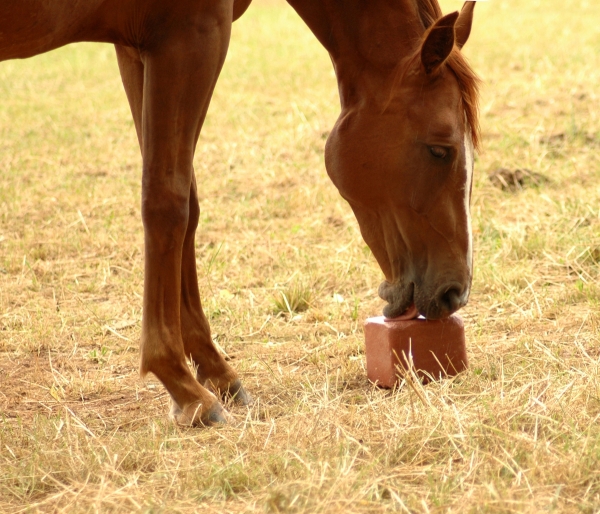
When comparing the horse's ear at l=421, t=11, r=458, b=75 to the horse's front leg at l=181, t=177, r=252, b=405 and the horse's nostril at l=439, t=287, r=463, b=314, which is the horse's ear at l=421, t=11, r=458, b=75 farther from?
the horse's front leg at l=181, t=177, r=252, b=405

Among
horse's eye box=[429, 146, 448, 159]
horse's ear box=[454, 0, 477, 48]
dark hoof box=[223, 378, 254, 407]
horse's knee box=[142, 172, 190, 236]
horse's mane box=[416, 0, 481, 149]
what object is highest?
horse's ear box=[454, 0, 477, 48]

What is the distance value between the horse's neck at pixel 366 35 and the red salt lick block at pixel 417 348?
0.78 metres

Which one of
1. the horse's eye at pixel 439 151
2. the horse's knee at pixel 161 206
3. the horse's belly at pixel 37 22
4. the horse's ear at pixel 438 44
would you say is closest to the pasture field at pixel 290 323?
the horse's knee at pixel 161 206

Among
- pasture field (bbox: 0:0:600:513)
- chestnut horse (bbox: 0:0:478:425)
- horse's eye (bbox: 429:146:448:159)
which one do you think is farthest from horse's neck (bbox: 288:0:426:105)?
pasture field (bbox: 0:0:600:513)

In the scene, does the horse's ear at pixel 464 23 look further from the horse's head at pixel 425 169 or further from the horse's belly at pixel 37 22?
the horse's belly at pixel 37 22

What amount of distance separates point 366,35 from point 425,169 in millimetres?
503

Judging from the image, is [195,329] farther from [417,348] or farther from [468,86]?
[468,86]

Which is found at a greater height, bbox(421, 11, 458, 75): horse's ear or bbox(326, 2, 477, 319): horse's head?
bbox(421, 11, 458, 75): horse's ear

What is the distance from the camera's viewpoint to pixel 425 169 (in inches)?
108

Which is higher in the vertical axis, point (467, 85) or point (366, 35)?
point (366, 35)

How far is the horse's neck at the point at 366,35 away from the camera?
2824 mm

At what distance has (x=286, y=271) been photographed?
4312 mm

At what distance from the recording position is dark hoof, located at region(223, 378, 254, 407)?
287 cm

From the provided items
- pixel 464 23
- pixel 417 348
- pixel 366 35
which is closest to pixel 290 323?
pixel 417 348
